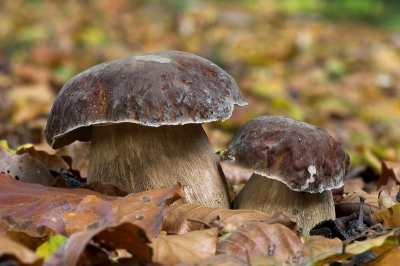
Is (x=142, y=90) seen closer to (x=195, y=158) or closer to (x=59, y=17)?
(x=195, y=158)

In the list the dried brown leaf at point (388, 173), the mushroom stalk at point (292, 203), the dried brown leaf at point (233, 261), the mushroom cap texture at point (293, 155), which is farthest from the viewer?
the dried brown leaf at point (388, 173)

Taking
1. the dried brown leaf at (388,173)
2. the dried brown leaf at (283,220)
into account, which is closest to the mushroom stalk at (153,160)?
the dried brown leaf at (283,220)

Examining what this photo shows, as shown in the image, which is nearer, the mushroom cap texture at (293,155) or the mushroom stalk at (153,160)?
the mushroom cap texture at (293,155)

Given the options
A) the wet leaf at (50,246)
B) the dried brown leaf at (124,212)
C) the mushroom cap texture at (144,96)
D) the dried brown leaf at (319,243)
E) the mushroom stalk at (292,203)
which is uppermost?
the mushroom cap texture at (144,96)

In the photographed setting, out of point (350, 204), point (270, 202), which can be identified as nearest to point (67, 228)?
point (270, 202)

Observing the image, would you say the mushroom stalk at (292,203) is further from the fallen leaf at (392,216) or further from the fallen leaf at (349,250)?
the fallen leaf at (349,250)

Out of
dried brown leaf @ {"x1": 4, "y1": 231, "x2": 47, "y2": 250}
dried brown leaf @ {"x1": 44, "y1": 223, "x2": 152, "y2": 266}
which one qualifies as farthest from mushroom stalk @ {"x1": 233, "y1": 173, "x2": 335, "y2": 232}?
dried brown leaf @ {"x1": 4, "y1": 231, "x2": 47, "y2": 250}
